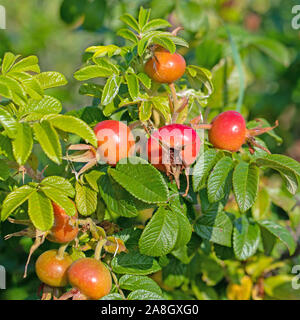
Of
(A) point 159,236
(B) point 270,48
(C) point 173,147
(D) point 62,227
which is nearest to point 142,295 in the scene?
(A) point 159,236

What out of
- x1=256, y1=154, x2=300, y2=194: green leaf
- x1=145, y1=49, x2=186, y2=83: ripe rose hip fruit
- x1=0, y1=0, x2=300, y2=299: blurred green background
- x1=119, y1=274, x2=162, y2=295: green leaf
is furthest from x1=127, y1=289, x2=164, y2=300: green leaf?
x1=145, y1=49, x2=186, y2=83: ripe rose hip fruit

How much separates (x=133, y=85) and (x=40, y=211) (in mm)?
379

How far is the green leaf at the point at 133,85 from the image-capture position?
1002 millimetres

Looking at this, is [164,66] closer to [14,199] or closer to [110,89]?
[110,89]

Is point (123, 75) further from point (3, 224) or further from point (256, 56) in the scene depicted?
point (256, 56)

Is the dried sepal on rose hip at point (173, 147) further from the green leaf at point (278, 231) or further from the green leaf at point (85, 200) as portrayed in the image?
Answer: the green leaf at point (278, 231)

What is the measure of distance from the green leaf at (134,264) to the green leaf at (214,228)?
0.65 feet

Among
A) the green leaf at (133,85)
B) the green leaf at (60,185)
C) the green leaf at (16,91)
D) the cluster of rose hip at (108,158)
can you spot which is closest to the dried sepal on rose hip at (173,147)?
the cluster of rose hip at (108,158)

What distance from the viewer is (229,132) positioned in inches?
42.3

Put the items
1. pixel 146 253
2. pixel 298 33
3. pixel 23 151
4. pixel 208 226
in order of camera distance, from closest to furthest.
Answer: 1. pixel 23 151
2. pixel 146 253
3. pixel 208 226
4. pixel 298 33

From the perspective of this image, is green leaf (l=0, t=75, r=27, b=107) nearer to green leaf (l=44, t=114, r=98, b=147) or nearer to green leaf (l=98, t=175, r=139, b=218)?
green leaf (l=44, t=114, r=98, b=147)

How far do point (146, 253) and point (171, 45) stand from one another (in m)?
0.51
